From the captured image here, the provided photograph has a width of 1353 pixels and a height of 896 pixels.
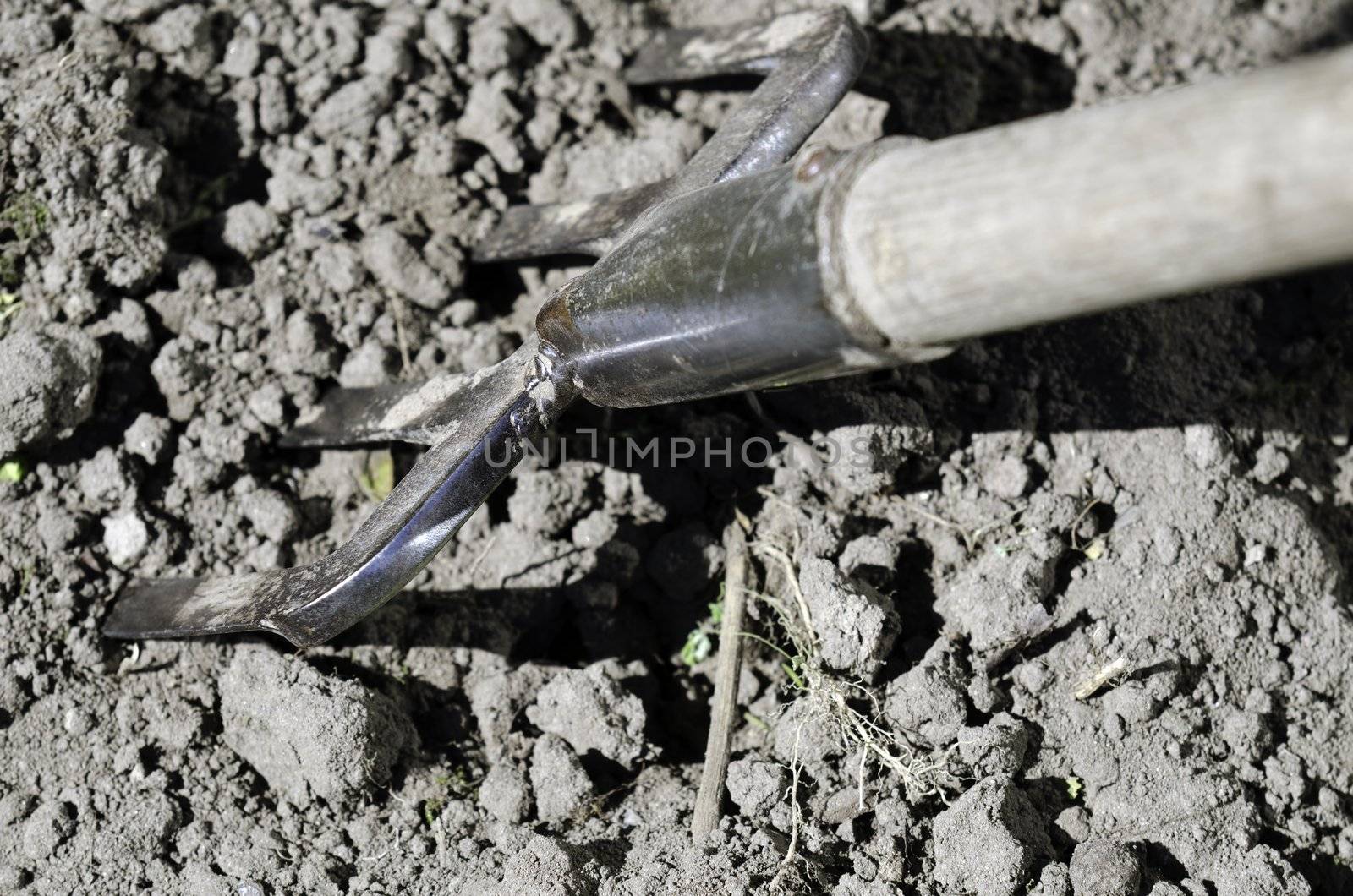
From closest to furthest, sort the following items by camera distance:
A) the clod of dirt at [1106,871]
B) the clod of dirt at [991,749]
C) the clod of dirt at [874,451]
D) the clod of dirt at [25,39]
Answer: the clod of dirt at [1106,871] → the clod of dirt at [991,749] → the clod of dirt at [874,451] → the clod of dirt at [25,39]

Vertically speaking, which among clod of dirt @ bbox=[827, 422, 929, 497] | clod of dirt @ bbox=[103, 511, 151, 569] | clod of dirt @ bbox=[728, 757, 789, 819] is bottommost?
clod of dirt @ bbox=[728, 757, 789, 819]

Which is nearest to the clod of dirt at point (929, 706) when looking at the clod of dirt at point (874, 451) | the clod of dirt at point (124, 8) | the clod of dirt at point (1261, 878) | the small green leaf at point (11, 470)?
the clod of dirt at point (874, 451)

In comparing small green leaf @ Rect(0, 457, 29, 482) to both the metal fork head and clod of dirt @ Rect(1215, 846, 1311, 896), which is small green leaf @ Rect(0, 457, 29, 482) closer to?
the metal fork head

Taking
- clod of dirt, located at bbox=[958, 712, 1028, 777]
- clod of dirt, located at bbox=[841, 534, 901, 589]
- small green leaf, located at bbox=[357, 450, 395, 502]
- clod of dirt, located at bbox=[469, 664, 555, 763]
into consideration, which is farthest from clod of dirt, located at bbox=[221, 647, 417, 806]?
clod of dirt, located at bbox=[958, 712, 1028, 777]

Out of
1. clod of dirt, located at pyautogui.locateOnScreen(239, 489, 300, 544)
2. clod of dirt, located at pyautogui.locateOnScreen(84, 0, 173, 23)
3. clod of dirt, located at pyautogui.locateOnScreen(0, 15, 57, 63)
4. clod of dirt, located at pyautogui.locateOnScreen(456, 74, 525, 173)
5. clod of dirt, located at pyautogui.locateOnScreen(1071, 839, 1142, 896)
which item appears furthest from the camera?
clod of dirt, located at pyautogui.locateOnScreen(456, 74, 525, 173)

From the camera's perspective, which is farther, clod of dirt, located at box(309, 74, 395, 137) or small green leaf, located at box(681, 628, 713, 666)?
clod of dirt, located at box(309, 74, 395, 137)

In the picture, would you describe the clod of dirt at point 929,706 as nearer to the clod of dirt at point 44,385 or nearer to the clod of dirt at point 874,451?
the clod of dirt at point 874,451
